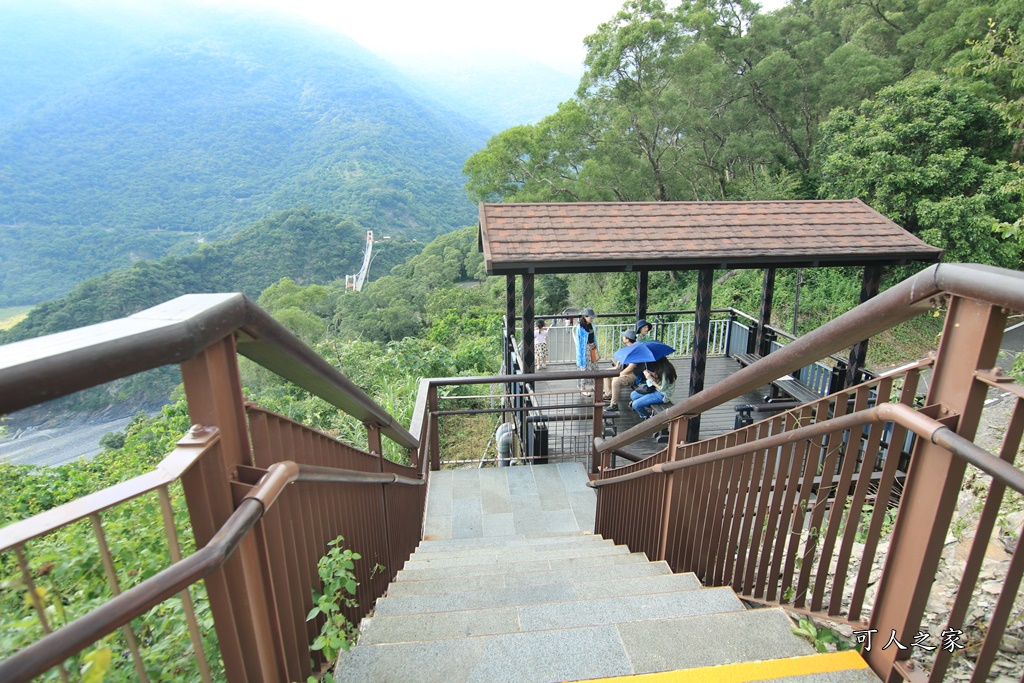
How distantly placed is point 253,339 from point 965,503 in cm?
503

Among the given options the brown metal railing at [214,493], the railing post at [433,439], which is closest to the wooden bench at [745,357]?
the railing post at [433,439]

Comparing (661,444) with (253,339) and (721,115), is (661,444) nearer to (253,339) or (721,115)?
(253,339)

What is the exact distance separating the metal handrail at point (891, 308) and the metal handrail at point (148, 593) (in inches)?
59.0

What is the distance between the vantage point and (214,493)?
3.43 feet

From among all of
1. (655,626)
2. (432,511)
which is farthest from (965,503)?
(432,511)

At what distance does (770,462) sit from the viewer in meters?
2.05

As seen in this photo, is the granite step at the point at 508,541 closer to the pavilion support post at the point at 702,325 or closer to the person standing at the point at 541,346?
the pavilion support post at the point at 702,325

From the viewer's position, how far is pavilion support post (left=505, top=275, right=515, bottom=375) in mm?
7809

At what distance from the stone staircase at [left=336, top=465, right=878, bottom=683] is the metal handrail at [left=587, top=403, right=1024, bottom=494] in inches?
23.5

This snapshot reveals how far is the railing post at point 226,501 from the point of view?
1.01 m

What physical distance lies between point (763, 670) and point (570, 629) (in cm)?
61

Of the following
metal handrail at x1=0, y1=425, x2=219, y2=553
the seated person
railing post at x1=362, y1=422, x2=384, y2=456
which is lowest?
the seated person

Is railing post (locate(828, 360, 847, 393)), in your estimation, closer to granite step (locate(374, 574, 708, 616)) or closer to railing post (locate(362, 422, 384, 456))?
granite step (locate(374, 574, 708, 616))

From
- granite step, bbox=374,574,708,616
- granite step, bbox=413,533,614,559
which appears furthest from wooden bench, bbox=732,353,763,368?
granite step, bbox=374,574,708,616
